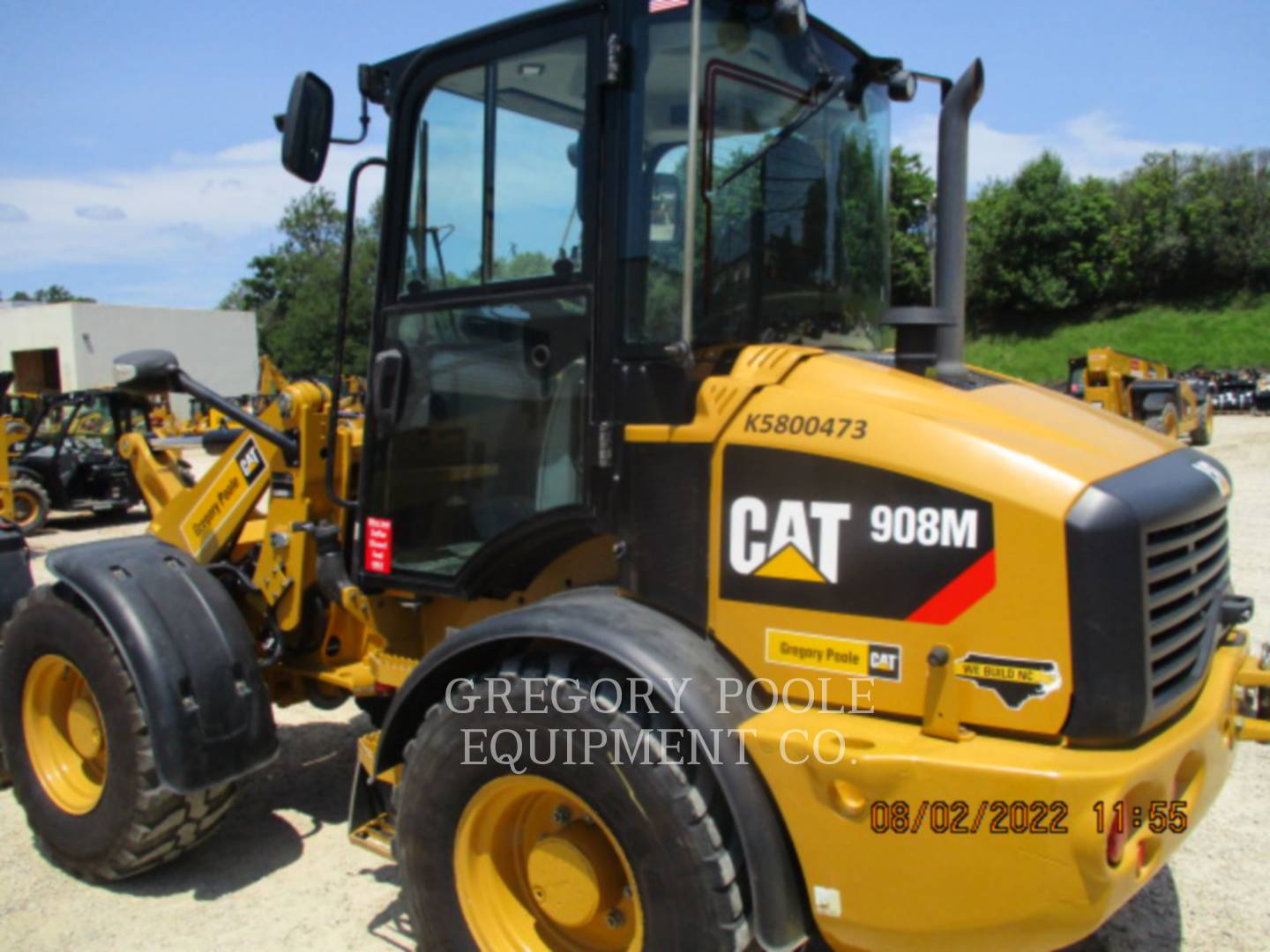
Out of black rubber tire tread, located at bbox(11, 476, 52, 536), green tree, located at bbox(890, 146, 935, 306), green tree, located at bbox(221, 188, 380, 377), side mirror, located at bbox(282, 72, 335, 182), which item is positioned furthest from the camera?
green tree, located at bbox(221, 188, 380, 377)

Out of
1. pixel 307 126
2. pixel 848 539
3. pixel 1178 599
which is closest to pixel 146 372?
pixel 307 126

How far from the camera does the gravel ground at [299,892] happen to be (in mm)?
3248

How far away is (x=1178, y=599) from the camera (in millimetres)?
2379

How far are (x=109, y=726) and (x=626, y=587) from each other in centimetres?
195

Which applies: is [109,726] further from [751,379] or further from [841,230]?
[841,230]

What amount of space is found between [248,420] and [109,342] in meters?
41.0

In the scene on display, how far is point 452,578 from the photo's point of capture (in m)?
3.11

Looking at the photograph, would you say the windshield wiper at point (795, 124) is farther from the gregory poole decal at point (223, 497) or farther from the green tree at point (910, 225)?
the gregory poole decal at point (223, 497)

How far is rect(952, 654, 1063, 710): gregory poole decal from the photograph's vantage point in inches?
83.4

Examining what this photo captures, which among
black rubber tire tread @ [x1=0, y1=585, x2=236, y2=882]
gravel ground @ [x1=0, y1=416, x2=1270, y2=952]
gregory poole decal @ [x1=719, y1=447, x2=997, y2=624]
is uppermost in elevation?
gregory poole decal @ [x1=719, y1=447, x2=997, y2=624]

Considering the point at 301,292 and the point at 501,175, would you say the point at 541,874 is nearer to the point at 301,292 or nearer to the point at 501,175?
the point at 501,175

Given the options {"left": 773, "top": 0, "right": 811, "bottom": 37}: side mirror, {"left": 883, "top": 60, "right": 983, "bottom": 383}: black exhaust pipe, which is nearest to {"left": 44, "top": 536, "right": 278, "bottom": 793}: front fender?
{"left": 883, "top": 60, "right": 983, "bottom": 383}: black exhaust pipe

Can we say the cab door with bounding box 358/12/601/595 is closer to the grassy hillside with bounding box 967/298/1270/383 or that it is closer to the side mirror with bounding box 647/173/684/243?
the side mirror with bounding box 647/173/684/243

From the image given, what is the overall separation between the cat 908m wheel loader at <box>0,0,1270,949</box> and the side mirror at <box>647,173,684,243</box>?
1 centimetres
